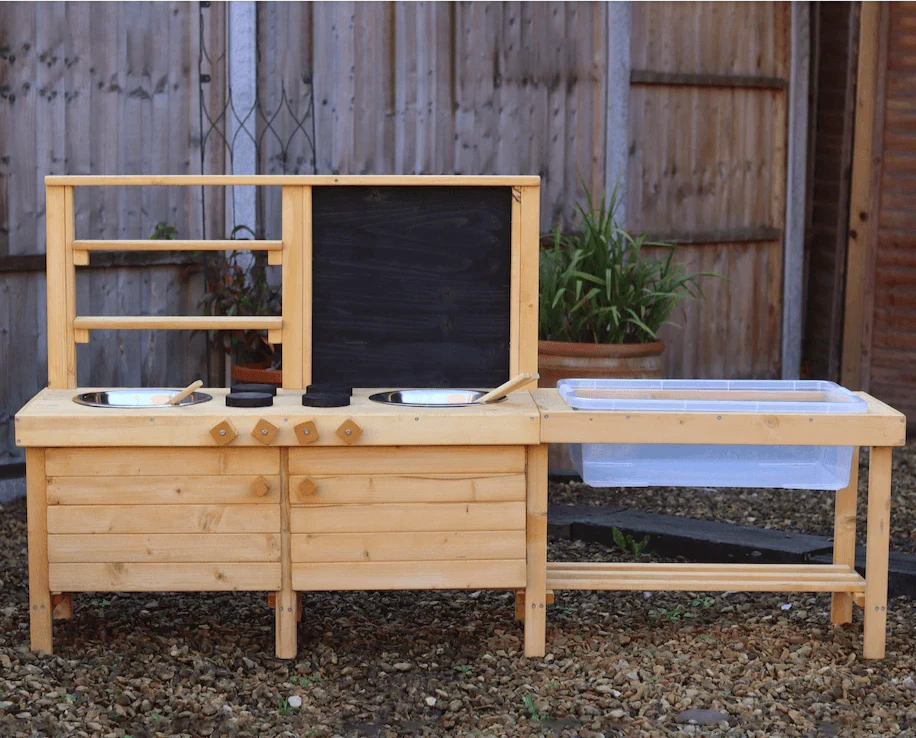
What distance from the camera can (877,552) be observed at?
3459mm

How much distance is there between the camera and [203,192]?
552cm

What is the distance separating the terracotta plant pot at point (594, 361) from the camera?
5305mm

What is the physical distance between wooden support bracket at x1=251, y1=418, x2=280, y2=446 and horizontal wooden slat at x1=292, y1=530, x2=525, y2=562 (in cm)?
27

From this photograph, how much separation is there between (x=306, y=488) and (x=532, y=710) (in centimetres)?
75

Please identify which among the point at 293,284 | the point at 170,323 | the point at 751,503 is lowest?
the point at 751,503

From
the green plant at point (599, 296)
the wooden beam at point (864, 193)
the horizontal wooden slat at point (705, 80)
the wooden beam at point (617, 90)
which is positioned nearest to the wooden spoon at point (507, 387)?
the green plant at point (599, 296)

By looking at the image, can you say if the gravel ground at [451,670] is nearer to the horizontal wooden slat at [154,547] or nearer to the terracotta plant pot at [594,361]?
the horizontal wooden slat at [154,547]

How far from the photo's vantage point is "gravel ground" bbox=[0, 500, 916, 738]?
3.01m

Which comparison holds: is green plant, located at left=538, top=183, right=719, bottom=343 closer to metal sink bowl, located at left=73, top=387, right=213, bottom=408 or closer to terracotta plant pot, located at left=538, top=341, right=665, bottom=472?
terracotta plant pot, located at left=538, top=341, right=665, bottom=472

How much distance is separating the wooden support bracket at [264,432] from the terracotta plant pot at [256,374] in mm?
1833

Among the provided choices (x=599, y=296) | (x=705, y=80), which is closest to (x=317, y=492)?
(x=599, y=296)

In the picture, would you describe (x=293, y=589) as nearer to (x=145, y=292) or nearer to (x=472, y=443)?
(x=472, y=443)

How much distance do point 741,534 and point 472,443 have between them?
1.51 metres

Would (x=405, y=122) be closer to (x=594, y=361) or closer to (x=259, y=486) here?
(x=594, y=361)
